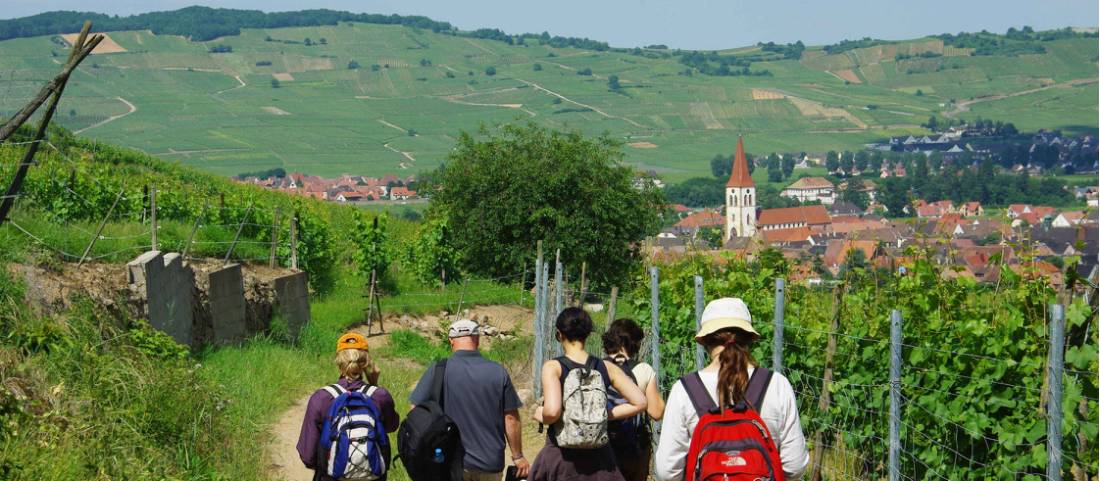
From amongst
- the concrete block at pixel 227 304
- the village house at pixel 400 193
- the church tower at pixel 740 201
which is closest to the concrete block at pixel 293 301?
the concrete block at pixel 227 304

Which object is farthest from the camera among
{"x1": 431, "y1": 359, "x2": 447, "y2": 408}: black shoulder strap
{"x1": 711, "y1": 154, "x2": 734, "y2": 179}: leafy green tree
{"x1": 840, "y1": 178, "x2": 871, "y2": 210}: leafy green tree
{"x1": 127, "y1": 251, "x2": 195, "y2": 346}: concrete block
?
{"x1": 711, "y1": 154, "x2": 734, "y2": 179}: leafy green tree

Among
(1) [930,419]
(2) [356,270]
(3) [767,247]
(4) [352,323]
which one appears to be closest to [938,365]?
(1) [930,419]

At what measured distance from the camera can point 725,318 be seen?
4.41 metres

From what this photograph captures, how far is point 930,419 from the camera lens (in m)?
6.95

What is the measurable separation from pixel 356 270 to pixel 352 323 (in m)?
3.83

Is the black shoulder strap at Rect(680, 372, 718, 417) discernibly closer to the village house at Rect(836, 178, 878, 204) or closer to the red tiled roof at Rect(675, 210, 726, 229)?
the red tiled roof at Rect(675, 210, 726, 229)

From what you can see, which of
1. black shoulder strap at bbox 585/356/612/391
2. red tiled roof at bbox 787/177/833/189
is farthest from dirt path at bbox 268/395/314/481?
red tiled roof at bbox 787/177/833/189

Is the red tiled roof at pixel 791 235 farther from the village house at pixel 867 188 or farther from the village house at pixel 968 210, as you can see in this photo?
the village house at pixel 968 210

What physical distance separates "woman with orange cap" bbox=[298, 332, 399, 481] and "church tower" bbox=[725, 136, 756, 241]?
Answer: 498 ft

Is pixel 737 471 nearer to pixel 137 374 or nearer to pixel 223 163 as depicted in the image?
pixel 137 374

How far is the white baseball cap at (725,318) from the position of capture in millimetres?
4391

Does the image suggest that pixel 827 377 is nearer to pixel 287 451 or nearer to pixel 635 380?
pixel 635 380

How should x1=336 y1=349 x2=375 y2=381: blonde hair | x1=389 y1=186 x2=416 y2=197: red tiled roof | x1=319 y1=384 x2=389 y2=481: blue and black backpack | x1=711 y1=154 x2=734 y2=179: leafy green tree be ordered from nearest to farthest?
1. x1=319 y1=384 x2=389 y2=481: blue and black backpack
2. x1=336 y1=349 x2=375 y2=381: blonde hair
3. x1=389 y1=186 x2=416 y2=197: red tiled roof
4. x1=711 y1=154 x2=734 y2=179: leafy green tree

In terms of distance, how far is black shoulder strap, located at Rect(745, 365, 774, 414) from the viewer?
4.34 metres
